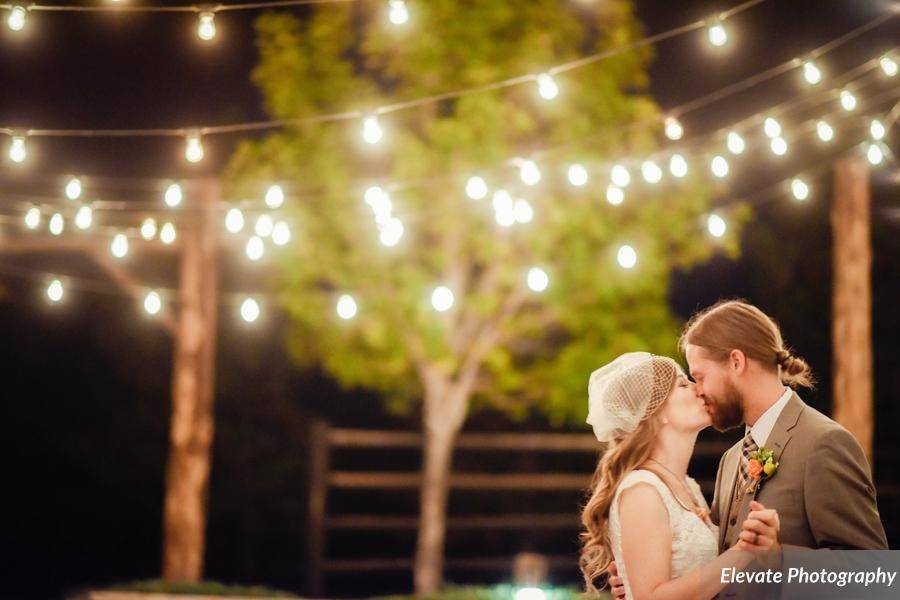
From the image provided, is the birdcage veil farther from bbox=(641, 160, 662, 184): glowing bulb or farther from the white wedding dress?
bbox=(641, 160, 662, 184): glowing bulb

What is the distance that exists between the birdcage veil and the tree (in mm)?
6750

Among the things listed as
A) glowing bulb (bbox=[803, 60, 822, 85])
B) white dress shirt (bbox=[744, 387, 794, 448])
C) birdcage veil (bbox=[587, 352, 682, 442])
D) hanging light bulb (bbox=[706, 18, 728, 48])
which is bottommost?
white dress shirt (bbox=[744, 387, 794, 448])

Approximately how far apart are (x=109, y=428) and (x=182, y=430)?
10.7 ft

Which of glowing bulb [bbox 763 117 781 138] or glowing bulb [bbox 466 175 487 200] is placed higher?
glowing bulb [bbox 763 117 781 138]

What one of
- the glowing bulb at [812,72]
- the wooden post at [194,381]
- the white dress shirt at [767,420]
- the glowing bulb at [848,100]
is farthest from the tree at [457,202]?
the white dress shirt at [767,420]

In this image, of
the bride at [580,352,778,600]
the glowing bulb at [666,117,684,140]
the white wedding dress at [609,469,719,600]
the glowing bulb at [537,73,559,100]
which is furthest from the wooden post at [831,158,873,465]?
the white wedding dress at [609,469,719,600]

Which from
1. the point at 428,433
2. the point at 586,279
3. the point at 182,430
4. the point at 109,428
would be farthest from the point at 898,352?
the point at 109,428

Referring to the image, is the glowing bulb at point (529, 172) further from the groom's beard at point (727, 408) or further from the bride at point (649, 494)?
the groom's beard at point (727, 408)

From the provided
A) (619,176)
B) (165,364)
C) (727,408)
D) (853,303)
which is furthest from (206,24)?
(165,364)

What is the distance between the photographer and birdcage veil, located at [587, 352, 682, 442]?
11.5ft

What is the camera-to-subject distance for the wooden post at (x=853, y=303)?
A: 842cm

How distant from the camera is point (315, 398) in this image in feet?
46.1

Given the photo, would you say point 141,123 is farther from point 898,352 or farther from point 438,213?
point 898,352

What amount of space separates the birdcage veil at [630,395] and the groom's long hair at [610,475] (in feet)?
0.12
